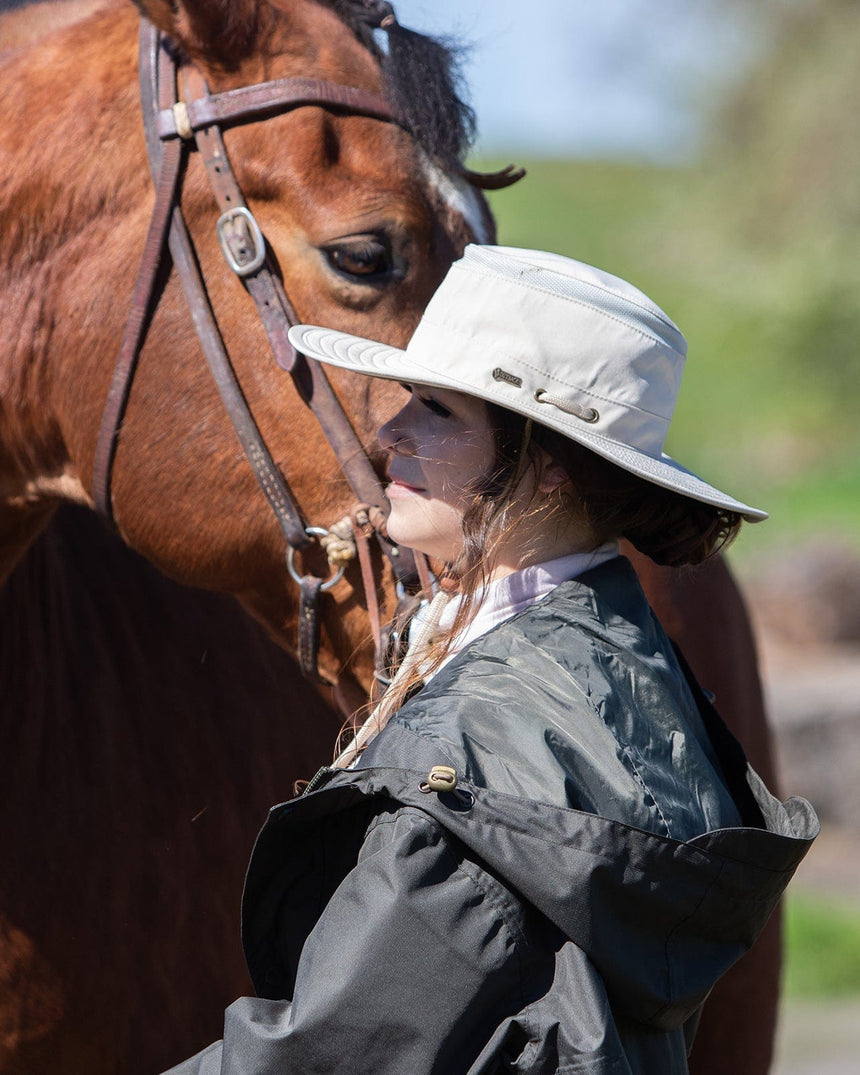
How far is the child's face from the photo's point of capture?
159 centimetres

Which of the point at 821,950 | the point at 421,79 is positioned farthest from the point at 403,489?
the point at 821,950

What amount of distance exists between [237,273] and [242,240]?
0.06m

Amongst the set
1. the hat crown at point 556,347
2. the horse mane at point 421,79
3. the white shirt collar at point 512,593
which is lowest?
the white shirt collar at point 512,593

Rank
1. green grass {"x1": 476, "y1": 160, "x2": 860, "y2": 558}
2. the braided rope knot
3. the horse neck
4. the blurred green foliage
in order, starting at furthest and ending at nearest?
the blurred green foliage
green grass {"x1": 476, "y1": 160, "x2": 860, "y2": 558}
the horse neck
the braided rope knot

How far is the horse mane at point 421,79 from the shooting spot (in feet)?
7.00

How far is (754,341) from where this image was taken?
23406mm

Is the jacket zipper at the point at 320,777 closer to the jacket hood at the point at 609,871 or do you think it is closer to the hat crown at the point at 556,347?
the jacket hood at the point at 609,871

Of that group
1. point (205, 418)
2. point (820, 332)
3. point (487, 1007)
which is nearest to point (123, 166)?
point (205, 418)

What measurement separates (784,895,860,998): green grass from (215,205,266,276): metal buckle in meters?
4.96

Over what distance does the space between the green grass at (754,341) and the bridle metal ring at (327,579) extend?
449 inches

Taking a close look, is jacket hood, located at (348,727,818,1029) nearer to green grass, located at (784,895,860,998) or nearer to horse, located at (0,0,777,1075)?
horse, located at (0,0,777,1075)

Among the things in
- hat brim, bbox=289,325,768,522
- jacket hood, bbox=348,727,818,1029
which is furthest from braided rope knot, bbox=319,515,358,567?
jacket hood, bbox=348,727,818,1029

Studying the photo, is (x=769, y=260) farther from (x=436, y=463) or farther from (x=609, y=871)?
(x=609, y=871)

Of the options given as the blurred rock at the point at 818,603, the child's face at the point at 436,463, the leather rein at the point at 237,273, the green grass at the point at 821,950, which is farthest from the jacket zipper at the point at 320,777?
the blurred rock at the point at 818,603
